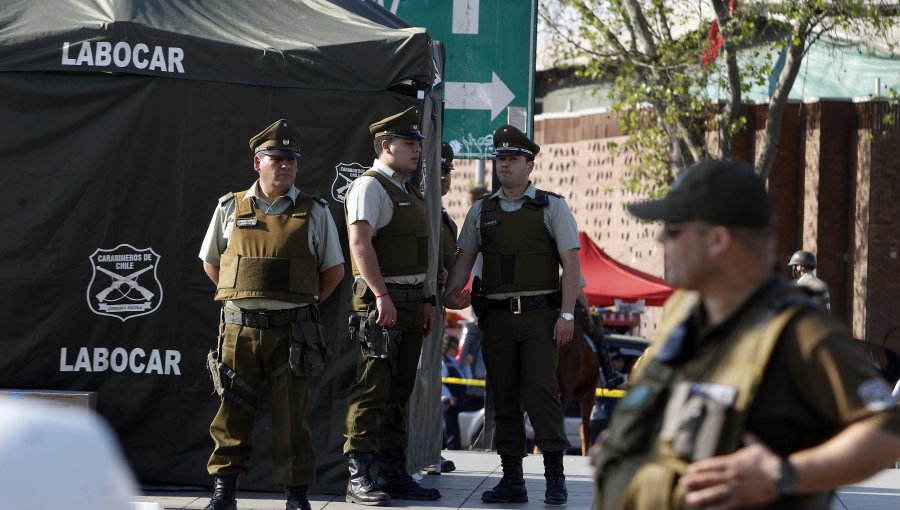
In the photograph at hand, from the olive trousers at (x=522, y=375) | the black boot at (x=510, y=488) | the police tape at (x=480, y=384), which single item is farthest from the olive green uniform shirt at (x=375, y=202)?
the police tape at (x=480, y=384)

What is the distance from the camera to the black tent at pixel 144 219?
822 centimetres

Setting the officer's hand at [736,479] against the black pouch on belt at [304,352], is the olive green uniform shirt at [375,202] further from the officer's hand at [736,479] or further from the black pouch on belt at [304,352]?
the officer's hand at [736,479]

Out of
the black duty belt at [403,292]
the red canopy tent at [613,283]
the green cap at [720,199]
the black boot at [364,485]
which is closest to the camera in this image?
the green cap at [720,199]

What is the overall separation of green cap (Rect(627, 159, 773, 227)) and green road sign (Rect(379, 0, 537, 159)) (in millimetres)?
7841

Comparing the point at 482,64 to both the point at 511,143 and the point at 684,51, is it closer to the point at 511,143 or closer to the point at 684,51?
the point at 511,143

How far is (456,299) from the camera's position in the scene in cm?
877

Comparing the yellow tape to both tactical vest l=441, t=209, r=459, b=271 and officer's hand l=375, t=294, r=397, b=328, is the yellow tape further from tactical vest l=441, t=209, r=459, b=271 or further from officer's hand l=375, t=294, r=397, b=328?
officer's hand l=375, t=294, r=397, b=328

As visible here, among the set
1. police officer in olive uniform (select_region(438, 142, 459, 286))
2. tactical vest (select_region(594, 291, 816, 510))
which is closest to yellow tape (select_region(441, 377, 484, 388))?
police officer in olive uniform (select_region(438, 142, 459, 286))

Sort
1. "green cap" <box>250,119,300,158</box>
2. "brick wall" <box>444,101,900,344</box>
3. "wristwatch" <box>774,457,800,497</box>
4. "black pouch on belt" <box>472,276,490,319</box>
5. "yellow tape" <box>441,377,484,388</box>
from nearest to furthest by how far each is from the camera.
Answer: "wristwatch" <box>774,457,800,497</box> → "green cap" <box>250,119,300,158</box> → "black pouch on belt" <box>472,276,490,319</box> → "yellow tape" <box>441,377,484,388</box> → "brick wall" <box>444,101,900,344</box>

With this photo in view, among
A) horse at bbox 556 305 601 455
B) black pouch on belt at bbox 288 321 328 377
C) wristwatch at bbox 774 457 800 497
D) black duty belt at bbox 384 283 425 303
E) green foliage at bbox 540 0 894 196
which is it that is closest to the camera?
wristwatch at bbox 774 457 800 497

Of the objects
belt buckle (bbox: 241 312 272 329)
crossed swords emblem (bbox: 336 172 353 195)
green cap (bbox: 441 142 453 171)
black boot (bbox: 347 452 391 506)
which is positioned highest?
green cap (bbox: 441 142 453 171)

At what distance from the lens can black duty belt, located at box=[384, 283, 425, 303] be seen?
7926 millimetres

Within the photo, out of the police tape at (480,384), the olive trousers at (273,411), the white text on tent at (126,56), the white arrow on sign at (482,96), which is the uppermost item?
the white arrow on sign at (482,96)

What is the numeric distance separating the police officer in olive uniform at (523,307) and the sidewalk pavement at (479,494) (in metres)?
0.33
